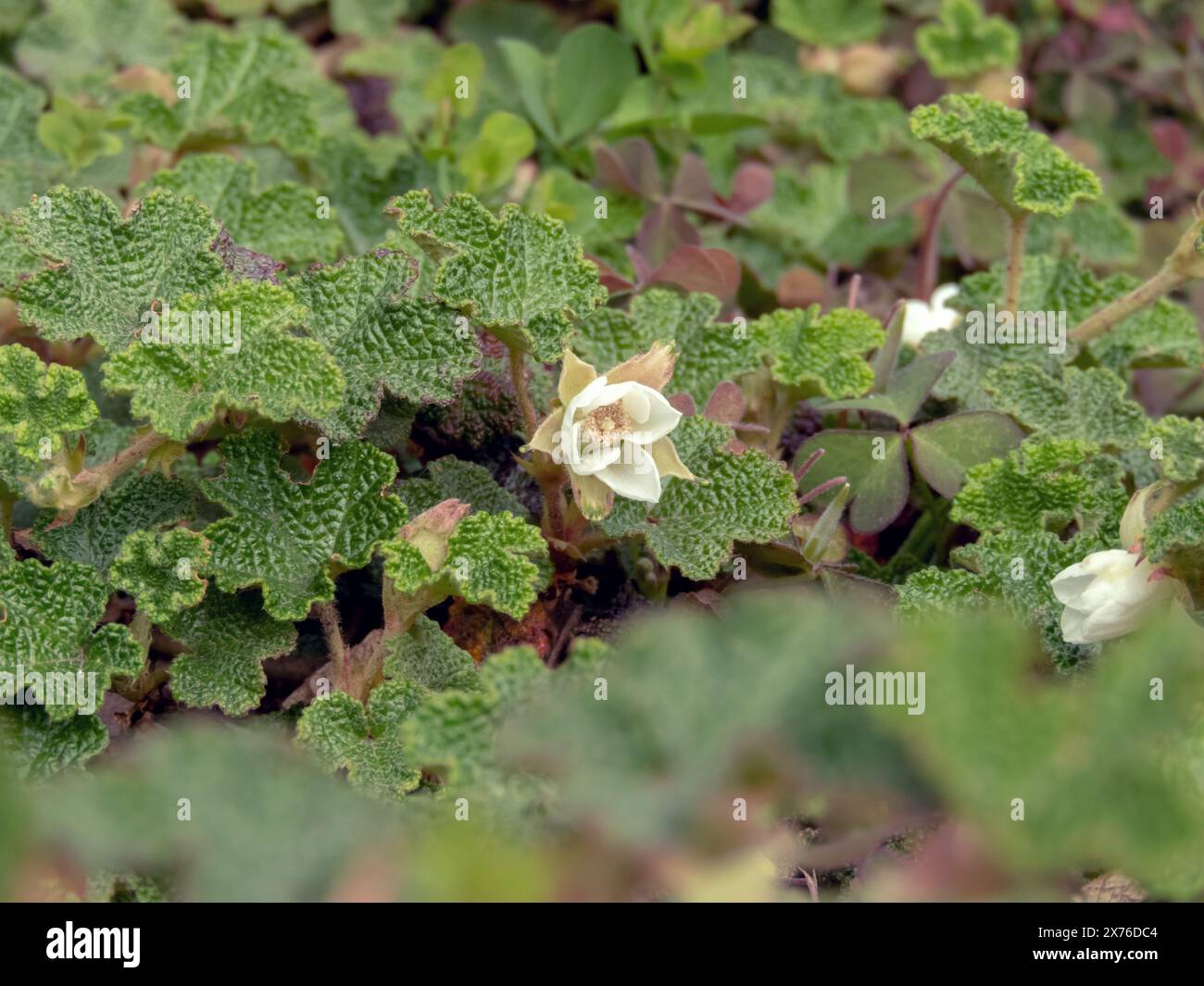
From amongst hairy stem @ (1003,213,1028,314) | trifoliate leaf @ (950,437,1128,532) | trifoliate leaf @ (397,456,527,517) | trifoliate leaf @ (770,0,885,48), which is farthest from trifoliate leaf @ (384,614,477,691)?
trifoliate leaf @ (770,0,885,48)

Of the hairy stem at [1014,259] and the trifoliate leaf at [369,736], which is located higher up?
the hairy stem at [1014,259]

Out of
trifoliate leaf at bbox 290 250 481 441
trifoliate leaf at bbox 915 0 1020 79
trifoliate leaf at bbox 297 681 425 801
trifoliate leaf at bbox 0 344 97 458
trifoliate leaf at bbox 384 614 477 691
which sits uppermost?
trifoliate leaf at bbox 915 0 1020 79

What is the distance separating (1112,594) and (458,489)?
→ 57cm

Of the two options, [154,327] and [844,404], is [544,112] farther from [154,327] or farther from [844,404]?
[154,327]

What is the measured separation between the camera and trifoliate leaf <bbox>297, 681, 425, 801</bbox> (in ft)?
3.22

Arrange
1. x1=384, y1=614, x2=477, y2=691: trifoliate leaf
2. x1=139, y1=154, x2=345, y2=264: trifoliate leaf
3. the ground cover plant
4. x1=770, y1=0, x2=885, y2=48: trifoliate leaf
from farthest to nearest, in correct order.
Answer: x1=770, y1=0, x2=885, y2=48: trifoliate leaf
x1=139, y1=154, x2=345, y2=264: trifoliate leaf
x1=384, y1=614, x2=477, y2=691: trifoliate leaf
the ground cover plant

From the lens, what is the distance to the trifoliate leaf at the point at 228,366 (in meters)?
1.00

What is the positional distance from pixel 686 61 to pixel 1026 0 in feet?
2.53

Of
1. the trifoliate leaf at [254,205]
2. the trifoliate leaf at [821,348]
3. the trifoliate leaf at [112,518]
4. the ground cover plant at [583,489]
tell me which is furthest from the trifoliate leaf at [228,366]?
the trifoliate leaf at [821,348]

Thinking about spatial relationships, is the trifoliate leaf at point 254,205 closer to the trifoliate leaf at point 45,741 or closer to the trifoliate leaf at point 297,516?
the trifoliate leaf at point 297,516

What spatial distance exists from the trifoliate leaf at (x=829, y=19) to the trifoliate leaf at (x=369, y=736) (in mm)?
1563

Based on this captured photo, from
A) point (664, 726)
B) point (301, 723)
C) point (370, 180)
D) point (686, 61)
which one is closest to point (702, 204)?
point (686, 61)

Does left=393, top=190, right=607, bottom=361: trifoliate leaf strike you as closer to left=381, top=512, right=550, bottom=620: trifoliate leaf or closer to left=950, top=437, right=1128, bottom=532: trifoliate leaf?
left=381, top=512, right=550, bottom=620: trifoliate leaf

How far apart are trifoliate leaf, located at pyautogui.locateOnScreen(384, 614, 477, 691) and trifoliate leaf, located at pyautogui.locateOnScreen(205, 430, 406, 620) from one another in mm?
76
